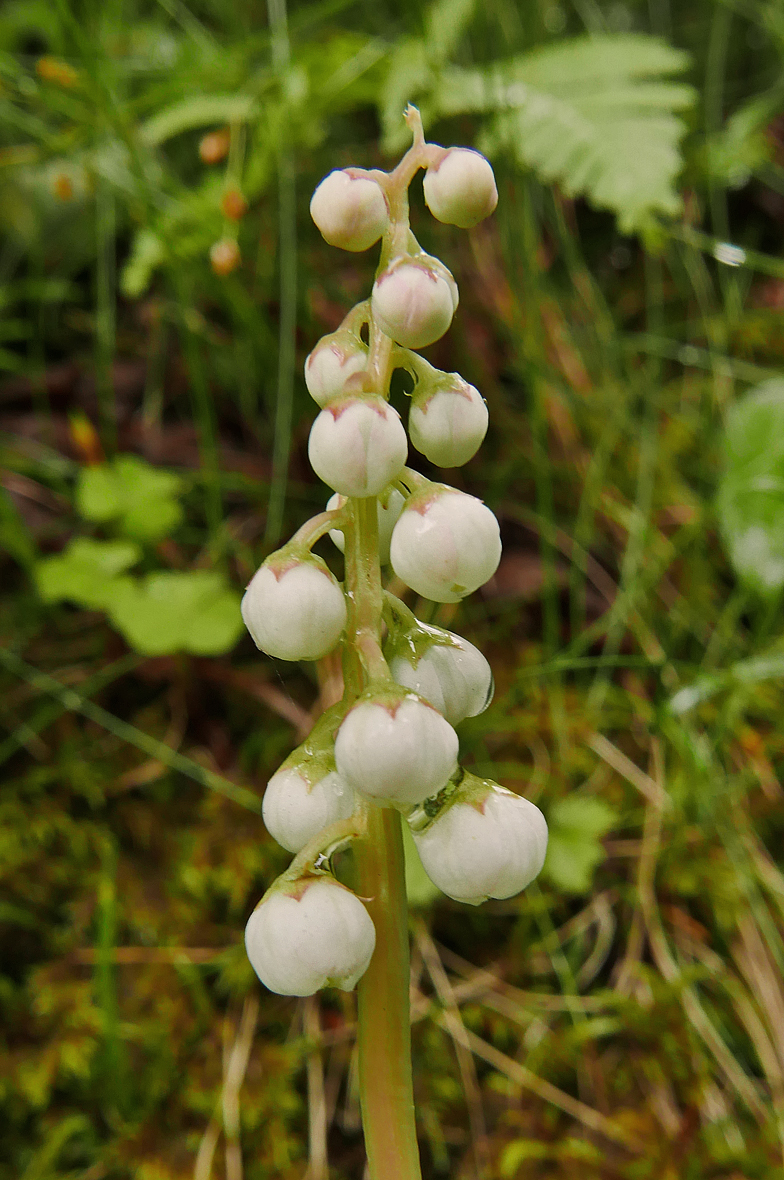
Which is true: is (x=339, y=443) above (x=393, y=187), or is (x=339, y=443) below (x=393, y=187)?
below

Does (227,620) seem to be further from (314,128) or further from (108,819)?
(314,128)

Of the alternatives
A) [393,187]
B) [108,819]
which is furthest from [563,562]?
[393,187]

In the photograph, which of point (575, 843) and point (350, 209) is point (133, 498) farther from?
point (350, 209)

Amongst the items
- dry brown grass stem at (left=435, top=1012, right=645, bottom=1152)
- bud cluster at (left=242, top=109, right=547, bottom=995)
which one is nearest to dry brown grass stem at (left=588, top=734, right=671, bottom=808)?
dry brown grass stem at (left=435, top=1012, right=645, bottom=1152)

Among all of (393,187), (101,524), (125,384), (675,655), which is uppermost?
(125,384)

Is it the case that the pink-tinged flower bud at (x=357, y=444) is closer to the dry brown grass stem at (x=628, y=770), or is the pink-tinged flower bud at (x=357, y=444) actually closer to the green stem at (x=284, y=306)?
the green stem at (x=284, y=306)
